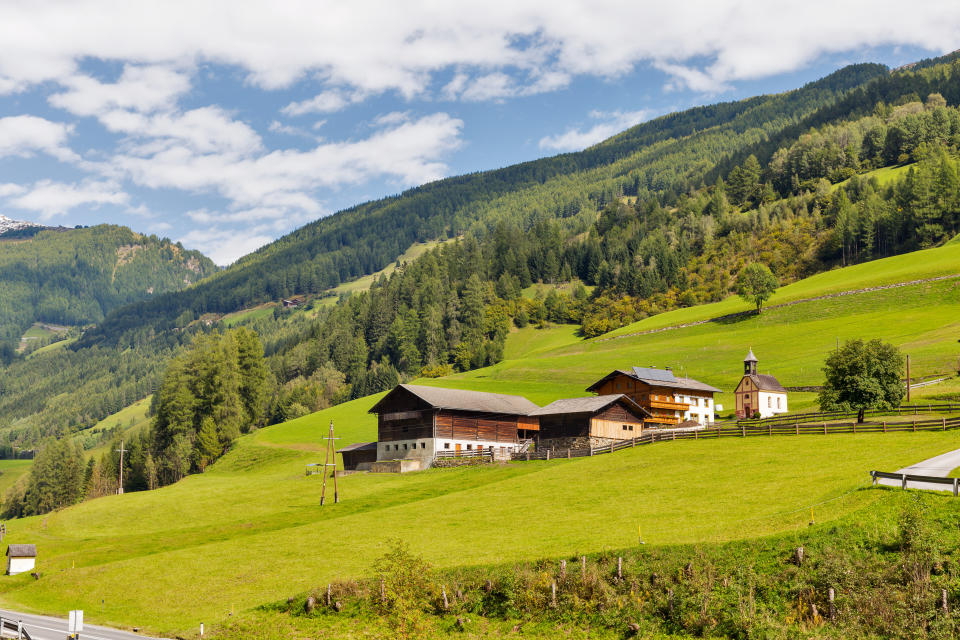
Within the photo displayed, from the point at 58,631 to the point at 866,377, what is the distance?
62974 millimetres

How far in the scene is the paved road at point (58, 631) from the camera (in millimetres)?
36062

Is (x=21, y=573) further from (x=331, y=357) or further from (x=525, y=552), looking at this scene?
(x=331, y=357)

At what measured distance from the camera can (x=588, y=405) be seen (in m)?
87.7

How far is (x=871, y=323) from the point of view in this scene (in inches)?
5113

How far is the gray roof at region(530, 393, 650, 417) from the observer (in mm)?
86375

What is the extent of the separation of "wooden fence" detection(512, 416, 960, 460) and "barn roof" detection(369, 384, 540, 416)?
13376mm

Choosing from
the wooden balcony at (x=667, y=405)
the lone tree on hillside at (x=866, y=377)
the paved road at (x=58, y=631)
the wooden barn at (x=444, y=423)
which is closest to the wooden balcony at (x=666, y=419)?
the wooden balcony at (x=667, y=405)

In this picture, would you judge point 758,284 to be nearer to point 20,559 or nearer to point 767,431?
point 767,431

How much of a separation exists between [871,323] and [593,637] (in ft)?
376

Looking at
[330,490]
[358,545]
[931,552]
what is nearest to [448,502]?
[358,545]

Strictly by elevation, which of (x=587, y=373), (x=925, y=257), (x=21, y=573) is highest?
(x=925, y=257)

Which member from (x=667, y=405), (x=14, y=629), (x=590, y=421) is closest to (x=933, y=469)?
(x=14, y=629)

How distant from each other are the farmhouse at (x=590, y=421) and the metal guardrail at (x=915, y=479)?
158 feet

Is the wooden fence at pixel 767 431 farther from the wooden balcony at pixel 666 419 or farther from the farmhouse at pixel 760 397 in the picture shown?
the farmhouse at pixel 760 397
